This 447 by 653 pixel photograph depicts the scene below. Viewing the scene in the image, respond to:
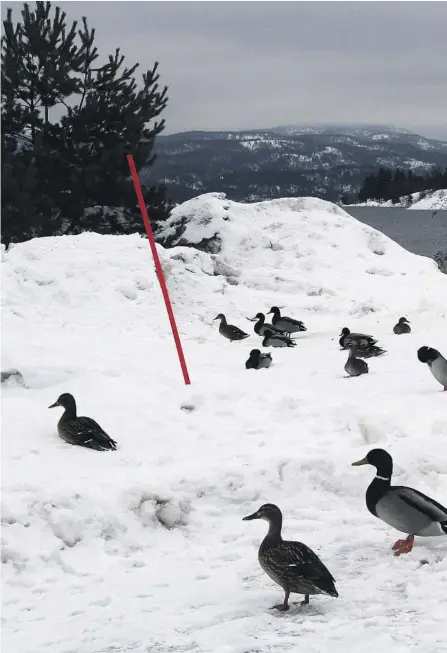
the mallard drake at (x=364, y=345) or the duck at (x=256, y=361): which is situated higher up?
the mallard drake at (x=364, y=345)

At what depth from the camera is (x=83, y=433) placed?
7898mm

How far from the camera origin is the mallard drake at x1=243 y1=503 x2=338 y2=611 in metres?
4.73

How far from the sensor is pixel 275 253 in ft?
80.7

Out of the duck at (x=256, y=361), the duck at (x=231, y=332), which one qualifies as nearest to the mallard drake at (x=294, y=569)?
the duck at (x=256, y=361)

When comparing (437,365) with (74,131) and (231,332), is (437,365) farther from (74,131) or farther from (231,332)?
(74,131)

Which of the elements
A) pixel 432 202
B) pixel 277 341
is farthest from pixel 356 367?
pixel 432 202

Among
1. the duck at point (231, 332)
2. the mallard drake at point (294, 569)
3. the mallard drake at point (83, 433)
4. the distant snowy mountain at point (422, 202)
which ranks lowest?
the duck at point (231, 332)

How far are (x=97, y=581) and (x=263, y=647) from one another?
74.9 inches

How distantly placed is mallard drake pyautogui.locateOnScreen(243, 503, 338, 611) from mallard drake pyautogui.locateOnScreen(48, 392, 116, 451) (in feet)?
10.6

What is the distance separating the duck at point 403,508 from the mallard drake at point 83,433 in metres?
3.27

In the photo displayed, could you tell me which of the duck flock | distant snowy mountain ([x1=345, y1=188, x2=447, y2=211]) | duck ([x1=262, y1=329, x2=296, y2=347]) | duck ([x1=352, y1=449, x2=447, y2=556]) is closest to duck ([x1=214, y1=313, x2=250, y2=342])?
duck ([x1=262, y1=329, x2=296, y2=347])

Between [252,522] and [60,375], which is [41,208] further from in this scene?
[252,522]

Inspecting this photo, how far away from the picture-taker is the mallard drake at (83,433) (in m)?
7.91

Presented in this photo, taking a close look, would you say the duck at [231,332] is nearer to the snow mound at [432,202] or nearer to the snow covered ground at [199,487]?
the snow covered ground at [199,487]
